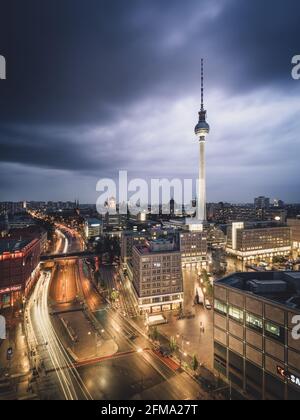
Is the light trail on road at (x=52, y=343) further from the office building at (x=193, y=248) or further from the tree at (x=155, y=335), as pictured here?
the office building at (x=193, y=248)

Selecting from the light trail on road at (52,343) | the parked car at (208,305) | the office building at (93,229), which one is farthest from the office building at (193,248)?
the office building at (93,229)

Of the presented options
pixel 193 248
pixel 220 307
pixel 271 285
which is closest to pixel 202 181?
pixel 193 248

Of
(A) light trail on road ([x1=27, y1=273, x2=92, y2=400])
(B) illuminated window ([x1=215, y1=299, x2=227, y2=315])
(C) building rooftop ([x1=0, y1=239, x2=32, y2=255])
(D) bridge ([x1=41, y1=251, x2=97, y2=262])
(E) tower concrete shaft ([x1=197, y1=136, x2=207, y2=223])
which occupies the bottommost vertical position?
(A) light trail on road ([x1=27, y1=273, x2=92, y2=400])

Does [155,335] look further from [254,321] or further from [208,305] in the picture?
[254,321]

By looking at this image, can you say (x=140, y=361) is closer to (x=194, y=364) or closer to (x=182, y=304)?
(x=194, y=364)

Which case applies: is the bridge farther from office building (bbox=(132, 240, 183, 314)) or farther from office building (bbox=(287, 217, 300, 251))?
office building (bbox=(287, 217, 300, 251))

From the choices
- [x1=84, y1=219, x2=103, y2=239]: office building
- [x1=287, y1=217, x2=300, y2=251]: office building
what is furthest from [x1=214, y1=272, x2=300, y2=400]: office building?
[x1=84, y1=219, x2=103, y2=239]: office building

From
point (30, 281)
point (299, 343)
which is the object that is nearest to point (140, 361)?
point (299, 343)

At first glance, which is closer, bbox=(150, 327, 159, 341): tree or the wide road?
bbox=(150, 327, 159, 341): tree
